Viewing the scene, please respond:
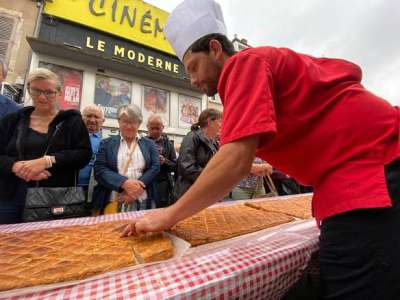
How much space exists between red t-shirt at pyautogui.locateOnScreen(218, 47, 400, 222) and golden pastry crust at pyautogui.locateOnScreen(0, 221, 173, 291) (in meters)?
0.46

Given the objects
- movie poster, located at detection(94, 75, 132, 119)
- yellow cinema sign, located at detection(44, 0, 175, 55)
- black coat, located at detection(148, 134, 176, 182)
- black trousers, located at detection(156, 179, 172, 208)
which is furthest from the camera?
yellow cinema sign, located at detection(44, 0, 175, 55)

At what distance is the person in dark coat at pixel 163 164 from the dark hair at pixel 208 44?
6.47 ft

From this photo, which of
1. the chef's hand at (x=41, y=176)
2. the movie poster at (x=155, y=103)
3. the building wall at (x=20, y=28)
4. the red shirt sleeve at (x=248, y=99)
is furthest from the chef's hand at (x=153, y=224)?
the building wall at (x=20, y=28)

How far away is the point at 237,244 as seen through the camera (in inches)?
35.1

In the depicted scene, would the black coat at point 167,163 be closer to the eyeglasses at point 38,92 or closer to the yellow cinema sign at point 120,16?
the eyeglasses at point 38,92

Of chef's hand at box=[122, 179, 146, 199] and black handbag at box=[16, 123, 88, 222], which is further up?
chef's hand at box=[122, 179, 146, 199]

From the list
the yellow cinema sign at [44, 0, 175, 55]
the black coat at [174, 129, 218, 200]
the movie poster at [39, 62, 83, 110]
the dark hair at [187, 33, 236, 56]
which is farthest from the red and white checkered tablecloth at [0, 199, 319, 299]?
the yellow cinema sign at [44, 0, 175, 55]

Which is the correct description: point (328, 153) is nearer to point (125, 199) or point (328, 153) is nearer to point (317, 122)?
point (317, 122)

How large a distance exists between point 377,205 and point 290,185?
267cm

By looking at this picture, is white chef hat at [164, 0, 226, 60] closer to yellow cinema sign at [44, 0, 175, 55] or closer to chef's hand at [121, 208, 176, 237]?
chef's hand at [121, 208, 176, 237]

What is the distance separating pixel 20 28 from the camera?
7.09 m

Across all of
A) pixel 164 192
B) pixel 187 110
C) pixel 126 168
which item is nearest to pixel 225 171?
pixel 126 168

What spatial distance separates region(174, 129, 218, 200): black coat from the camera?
2309mm

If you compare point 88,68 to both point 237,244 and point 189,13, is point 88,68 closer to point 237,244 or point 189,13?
point 189,13
